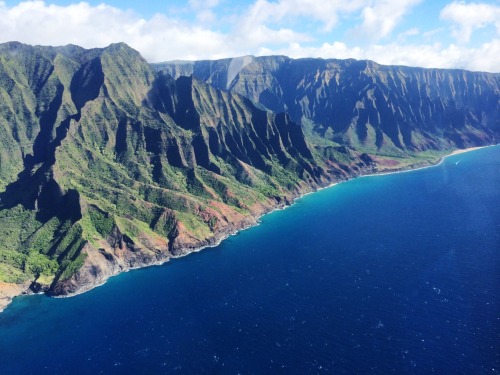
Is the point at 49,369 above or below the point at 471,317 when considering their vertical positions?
below

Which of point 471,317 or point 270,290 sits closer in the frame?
point 471,317

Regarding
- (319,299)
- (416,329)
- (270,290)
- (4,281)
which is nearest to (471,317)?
(416,329)

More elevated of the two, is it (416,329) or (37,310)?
(416,329)

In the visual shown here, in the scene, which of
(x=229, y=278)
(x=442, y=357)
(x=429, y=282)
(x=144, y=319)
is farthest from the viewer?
(x=229, y=278)

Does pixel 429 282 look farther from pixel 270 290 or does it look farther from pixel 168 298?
pixel 168 298

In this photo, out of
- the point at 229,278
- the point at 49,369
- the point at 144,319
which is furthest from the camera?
the point at 229,278

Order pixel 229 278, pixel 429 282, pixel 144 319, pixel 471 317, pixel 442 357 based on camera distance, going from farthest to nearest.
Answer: pixel 229 278, pixel 429 282, pixel 144 319, pixel 471 317, pixel 442 357

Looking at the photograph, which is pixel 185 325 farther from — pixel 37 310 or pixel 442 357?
pixel 442 357

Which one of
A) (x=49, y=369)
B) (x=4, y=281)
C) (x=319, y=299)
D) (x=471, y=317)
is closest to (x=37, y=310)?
(x=4, y=281)

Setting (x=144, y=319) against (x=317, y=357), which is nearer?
(x=317, y=357)
